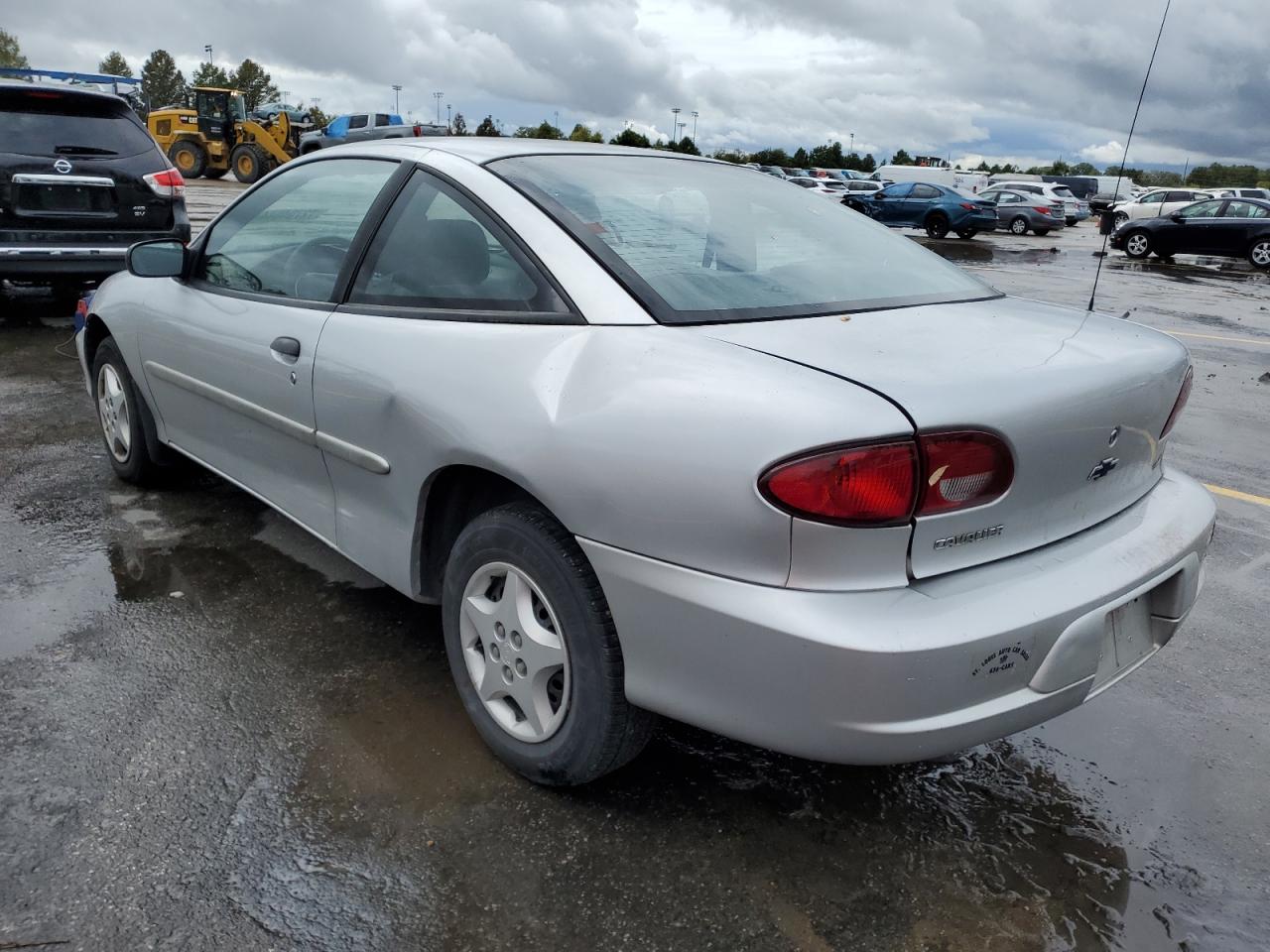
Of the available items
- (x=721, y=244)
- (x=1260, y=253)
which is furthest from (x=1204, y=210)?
(x=721, y=244)

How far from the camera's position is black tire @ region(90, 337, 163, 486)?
409cm

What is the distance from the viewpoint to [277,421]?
3.04m

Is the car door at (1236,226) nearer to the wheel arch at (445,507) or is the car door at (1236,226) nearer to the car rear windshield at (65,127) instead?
the car rear windshield at (65,127)

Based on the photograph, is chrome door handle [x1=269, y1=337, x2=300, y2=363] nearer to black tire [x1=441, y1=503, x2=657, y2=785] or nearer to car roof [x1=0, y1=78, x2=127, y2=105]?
black tire [x1=441, y1=503, x2=657, y2=785]

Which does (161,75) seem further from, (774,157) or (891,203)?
(891,203)

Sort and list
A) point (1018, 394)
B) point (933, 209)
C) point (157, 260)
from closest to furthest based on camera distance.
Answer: point (1018, 394), point (157, 260), point (933, 209)

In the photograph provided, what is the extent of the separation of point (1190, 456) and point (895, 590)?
4.39 m

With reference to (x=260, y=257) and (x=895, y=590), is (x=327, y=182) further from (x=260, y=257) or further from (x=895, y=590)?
(x=895, y=590)

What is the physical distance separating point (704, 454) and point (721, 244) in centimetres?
90

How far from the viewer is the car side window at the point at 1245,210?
20.3 m

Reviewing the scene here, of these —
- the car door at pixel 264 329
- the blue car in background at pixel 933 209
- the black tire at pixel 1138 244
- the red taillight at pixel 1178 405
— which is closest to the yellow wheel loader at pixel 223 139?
the blue car in background at pixel 933 209

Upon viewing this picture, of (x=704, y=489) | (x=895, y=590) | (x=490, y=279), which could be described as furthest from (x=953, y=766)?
(x=490, y=279)

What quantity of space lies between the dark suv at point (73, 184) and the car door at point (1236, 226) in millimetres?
20542

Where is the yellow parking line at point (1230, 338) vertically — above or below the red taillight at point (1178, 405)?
below
